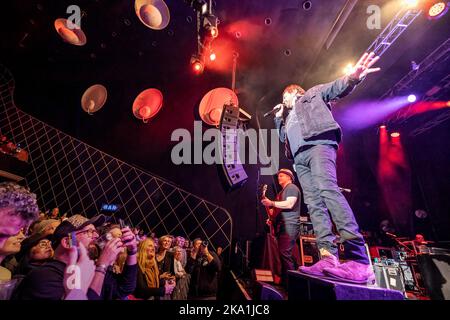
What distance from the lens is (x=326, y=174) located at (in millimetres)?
1647

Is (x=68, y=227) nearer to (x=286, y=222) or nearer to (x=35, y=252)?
(x=35, y=252)

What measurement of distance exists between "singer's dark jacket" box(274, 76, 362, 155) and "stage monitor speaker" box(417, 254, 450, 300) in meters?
1.65

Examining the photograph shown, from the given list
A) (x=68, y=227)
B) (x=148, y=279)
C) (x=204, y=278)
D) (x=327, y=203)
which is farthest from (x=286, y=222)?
(x=68, y=227)

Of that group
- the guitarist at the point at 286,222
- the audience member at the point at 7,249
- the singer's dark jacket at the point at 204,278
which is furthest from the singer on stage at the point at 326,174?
the singer's dark jacket at the point at 204,278

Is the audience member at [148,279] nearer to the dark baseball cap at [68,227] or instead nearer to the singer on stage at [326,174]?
the dark baseball cap at [68,227]

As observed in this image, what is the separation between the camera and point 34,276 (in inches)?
48.4

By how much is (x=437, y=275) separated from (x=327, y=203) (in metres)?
1.76

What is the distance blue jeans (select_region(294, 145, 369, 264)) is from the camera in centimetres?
142

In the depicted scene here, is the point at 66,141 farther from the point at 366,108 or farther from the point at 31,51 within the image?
the point at 366,108

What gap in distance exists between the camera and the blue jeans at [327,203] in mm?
1422

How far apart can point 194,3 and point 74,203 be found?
4.68m

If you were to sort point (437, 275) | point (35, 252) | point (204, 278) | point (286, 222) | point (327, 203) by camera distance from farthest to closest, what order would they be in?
1. point (204, 278)
2. point (286, 222)
3. point (437, 275)
4. point (35, 252)
5. point (327, 203)

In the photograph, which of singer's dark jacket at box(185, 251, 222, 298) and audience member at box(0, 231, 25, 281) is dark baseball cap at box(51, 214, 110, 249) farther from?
singer's dark jacket at box(185, 251, 222, 298)
